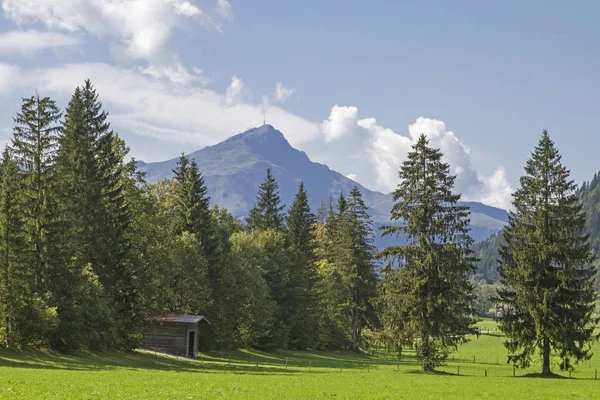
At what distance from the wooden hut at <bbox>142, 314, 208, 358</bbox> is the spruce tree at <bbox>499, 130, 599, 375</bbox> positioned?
85.9 ft

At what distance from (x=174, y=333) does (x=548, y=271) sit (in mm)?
31596

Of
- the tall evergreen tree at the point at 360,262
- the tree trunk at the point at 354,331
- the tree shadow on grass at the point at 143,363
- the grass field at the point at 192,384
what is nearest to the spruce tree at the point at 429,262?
the grass field at the point at 192,384

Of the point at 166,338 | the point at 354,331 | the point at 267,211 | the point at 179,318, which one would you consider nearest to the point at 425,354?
the point at 179,318

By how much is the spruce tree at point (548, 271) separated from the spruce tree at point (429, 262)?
388cm

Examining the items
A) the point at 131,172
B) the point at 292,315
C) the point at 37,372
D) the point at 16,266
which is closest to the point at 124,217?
the point at 131,172

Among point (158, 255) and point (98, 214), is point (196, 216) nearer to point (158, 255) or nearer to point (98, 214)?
point (158, 255)

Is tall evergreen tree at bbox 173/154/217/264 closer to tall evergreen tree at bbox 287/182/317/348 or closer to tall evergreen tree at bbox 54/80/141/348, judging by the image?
tall evergreen tree at bbox 54/80/141/348

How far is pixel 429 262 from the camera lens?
43750mm

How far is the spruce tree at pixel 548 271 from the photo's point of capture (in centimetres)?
4412

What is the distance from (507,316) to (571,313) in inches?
172

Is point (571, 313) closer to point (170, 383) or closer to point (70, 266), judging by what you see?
point (170, 383)

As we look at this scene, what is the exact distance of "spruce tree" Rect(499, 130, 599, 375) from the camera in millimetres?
44125

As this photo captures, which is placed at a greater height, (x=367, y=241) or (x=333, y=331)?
(x=367, y=241)

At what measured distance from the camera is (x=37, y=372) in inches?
1325
